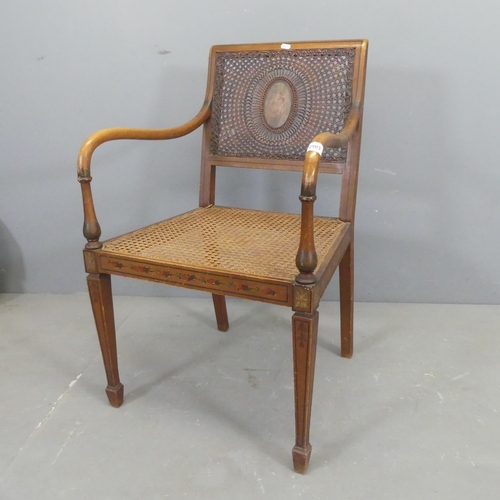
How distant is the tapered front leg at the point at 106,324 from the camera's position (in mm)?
1201

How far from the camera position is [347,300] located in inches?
58.0

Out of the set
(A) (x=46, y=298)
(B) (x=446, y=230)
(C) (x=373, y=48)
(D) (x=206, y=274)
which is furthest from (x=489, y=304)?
(A) (x=46, y=298)

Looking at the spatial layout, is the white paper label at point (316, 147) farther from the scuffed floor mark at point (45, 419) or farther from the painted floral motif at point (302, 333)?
the scuffed floor mark at point (45, 419)

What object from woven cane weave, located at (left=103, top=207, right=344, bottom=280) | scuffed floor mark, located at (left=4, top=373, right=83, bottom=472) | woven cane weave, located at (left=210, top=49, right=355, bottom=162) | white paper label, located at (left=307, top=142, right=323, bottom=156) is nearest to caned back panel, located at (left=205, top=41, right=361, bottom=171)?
woven cane weave, located at (left=210, top=49, right=355, bottom=162)

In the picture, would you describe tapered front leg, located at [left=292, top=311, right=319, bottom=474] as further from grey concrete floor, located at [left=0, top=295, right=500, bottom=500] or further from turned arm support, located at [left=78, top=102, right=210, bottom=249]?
turned arm support, located at [left=78, top=102, right=210, bottom=249]

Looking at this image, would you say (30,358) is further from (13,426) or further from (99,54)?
(99,54)

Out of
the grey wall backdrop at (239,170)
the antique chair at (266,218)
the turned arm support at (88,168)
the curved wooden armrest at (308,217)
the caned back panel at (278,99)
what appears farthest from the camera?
the grey wall backdrop at (239,170)

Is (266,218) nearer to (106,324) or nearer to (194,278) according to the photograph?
(194,278)

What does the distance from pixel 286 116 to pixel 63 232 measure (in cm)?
112

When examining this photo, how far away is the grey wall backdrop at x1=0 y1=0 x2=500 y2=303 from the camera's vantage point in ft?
5.29

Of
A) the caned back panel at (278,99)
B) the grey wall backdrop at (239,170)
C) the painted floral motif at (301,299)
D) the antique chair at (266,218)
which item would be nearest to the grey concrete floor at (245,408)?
the antique chair at (266,218)

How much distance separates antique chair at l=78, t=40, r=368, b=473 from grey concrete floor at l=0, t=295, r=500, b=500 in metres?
0.11

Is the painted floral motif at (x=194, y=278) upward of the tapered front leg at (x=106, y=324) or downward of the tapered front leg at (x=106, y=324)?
upward

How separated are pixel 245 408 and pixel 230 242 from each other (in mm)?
482
